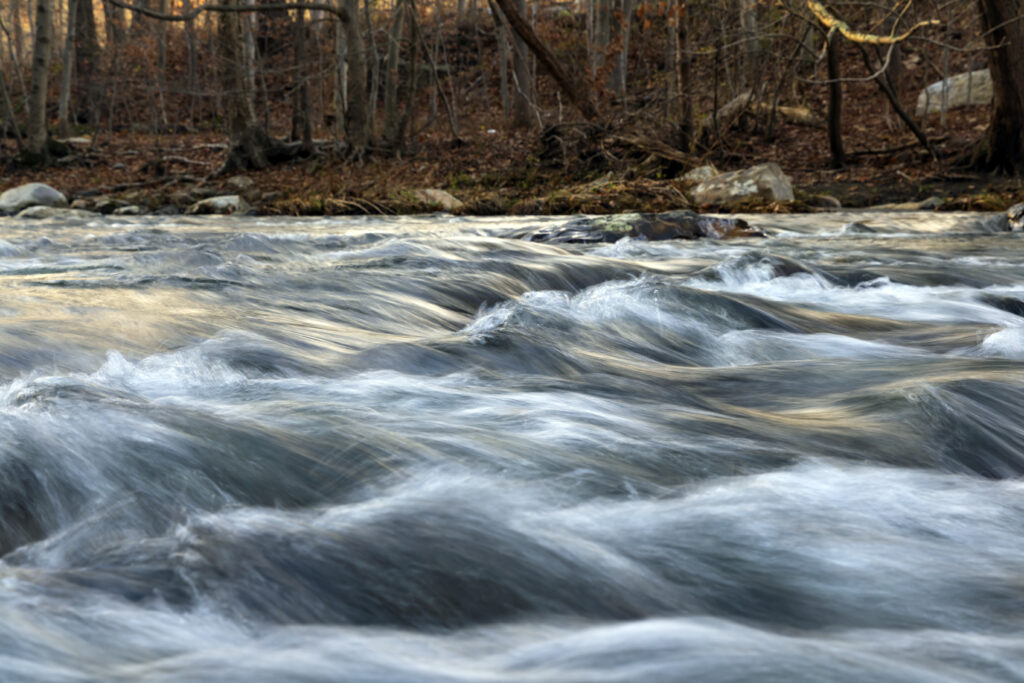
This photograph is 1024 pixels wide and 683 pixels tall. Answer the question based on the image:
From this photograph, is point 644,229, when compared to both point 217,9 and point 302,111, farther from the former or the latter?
point 302,111

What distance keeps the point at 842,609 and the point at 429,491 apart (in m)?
0.97

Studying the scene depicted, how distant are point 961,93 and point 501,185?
34.8ft

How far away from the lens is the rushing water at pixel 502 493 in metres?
1.58

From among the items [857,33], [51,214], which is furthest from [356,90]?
[857,33]

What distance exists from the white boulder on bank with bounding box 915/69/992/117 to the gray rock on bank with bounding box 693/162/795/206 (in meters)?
8.23

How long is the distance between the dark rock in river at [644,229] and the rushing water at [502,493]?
11.9 feet

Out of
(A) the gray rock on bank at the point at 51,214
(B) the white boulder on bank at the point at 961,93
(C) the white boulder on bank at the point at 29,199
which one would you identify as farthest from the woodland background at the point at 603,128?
(A) the gray rock on bank at the point at 51,214

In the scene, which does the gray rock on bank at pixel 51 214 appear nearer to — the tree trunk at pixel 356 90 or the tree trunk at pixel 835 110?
the tree trunk at pixel 356 90

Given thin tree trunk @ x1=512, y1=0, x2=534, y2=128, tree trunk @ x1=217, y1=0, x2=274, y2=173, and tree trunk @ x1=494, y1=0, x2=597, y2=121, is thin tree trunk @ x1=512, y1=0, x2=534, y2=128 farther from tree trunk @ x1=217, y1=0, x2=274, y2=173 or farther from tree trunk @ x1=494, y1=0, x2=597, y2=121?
tree trunk @ x1=217, y1=0, x2=274, y2=173

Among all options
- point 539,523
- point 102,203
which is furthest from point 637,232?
point 102,203

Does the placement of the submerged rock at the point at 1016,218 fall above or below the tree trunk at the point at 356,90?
below

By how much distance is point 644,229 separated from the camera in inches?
346

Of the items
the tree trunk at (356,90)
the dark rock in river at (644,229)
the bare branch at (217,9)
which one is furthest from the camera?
the tree trunk at (356,90)

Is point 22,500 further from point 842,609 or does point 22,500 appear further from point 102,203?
point 102,203
